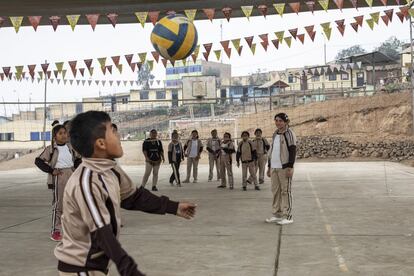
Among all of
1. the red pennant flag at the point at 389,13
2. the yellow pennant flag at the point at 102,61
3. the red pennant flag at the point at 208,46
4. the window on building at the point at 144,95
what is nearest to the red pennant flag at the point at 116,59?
the yellow pennant flag at the point at 102,61

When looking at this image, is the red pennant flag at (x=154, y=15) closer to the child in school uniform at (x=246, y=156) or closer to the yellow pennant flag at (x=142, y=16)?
the yellow pennant flag at (x=142, y=16)

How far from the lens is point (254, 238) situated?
7.48m

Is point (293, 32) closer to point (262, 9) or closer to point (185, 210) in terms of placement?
point (262, 9)

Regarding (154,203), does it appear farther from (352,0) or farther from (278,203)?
(352,0)

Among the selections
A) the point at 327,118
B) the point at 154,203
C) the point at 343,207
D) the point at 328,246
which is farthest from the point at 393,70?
the point at 154,203

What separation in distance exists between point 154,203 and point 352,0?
1194cm

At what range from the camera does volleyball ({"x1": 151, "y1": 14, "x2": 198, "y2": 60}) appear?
9664 millimetres

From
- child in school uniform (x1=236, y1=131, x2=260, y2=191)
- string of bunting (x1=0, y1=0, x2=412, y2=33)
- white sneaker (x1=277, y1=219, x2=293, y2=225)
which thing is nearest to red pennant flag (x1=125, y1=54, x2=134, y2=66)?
string of bunting (x1=0, y1=0, x2=412, y2=33)

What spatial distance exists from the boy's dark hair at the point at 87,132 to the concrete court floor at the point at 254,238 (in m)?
3.18

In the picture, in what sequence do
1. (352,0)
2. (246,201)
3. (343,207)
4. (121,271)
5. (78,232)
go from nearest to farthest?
(121,271)
(78,232)
(343,207)
(246,201)
(352,0)

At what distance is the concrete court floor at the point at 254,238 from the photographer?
5.89 m

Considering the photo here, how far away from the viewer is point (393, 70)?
6069 cm

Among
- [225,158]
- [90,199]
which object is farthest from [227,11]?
[90,199]

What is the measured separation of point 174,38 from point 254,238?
4.11 meters
